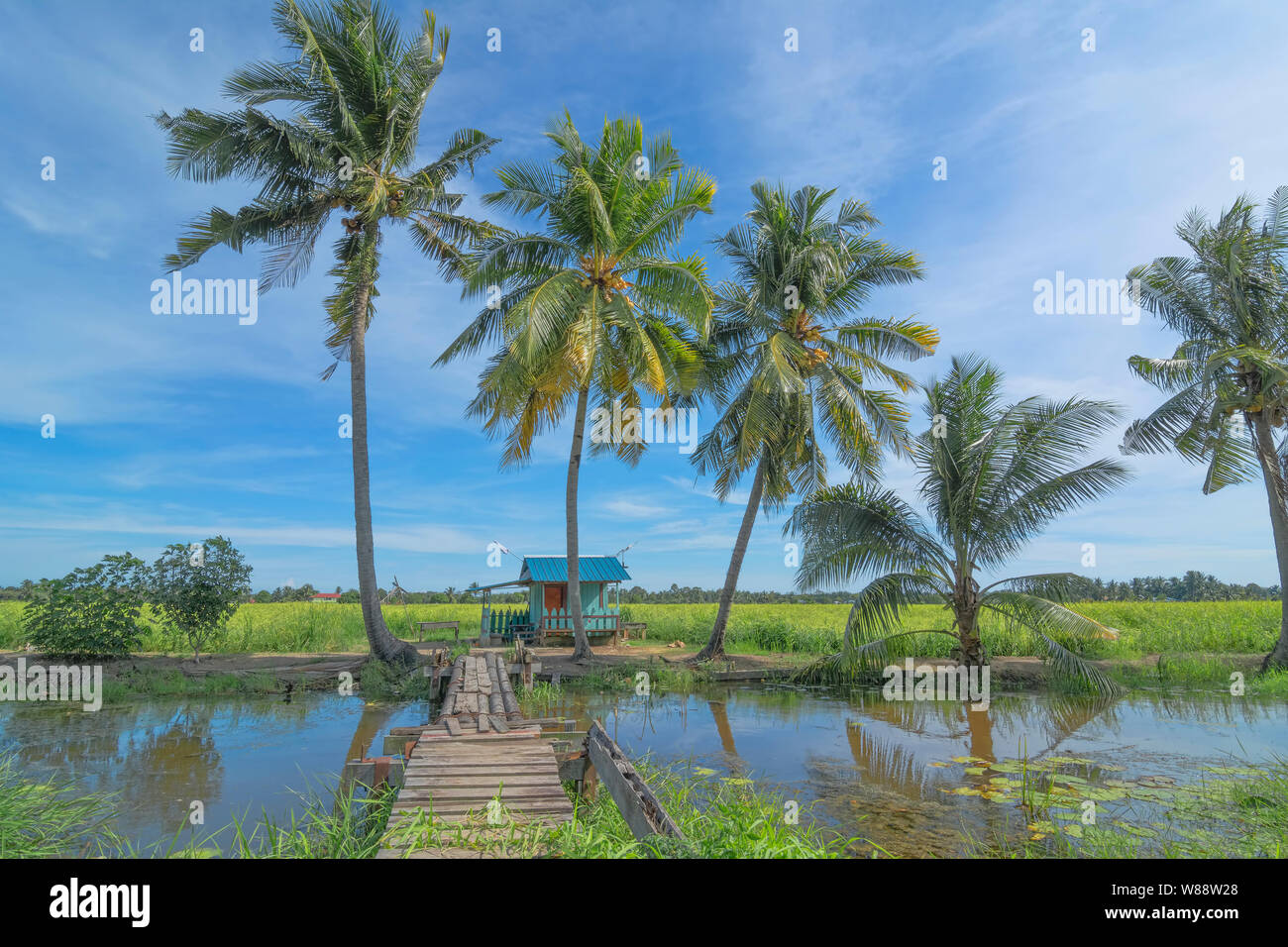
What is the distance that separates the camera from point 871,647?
14641mm

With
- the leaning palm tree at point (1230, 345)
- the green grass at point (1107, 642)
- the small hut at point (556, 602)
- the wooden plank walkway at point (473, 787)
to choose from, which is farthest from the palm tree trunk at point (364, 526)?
the leaning palm tree at point (1230, 345)

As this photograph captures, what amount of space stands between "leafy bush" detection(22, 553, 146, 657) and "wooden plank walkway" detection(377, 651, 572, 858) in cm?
1205

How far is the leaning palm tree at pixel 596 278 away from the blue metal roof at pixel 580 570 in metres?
5.82

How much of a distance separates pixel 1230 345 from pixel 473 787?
1961cm

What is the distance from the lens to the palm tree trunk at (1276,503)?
16.2 meters

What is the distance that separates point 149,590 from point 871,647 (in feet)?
53.3

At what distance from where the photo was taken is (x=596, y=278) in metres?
16.8

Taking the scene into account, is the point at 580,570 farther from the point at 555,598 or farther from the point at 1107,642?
the point at 1107,642

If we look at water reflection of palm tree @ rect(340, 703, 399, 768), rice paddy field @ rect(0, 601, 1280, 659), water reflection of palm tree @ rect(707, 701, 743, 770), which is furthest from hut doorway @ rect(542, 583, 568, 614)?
water reflection of palm tree @ rect(707, 701, 743, 770)

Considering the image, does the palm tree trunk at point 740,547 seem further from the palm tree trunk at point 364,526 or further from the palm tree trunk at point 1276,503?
the palm tree trunk at point 1276,503

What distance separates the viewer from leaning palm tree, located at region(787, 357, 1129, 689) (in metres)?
13.7
